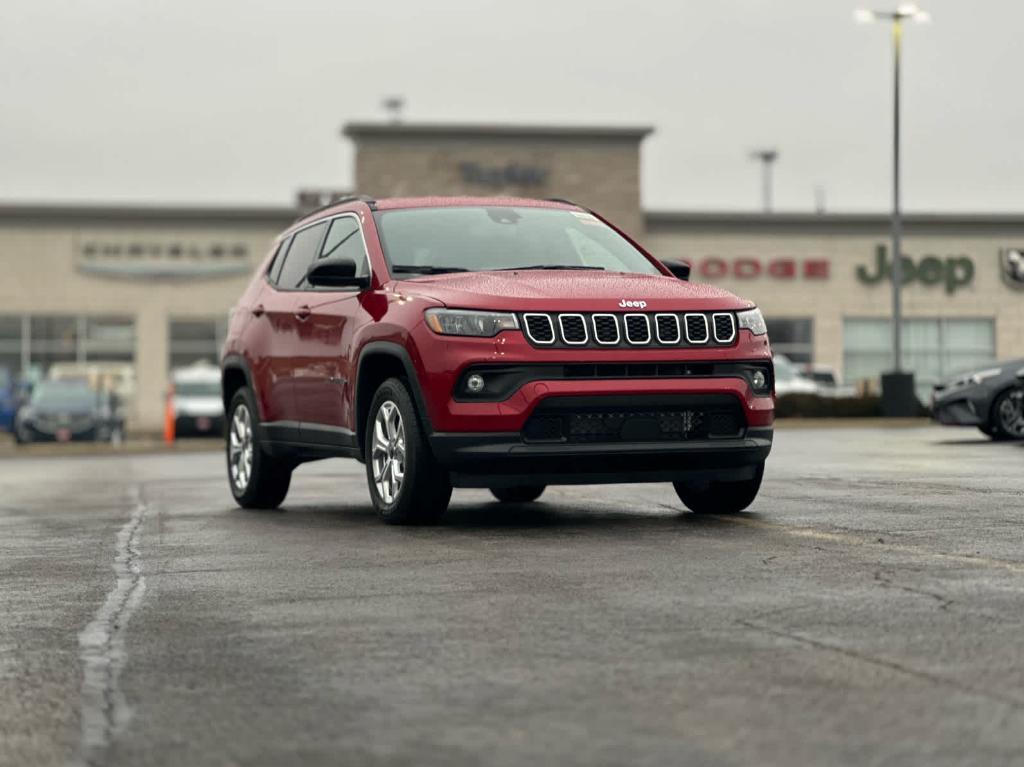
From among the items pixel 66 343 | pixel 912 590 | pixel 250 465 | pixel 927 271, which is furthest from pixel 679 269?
pixel 927 271

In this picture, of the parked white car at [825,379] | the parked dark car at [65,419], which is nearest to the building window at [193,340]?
the parked white car at [825,379]

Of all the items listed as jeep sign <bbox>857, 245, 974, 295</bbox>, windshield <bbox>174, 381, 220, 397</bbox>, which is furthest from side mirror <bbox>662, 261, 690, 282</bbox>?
jeep sign <bbox>857, 245, 974, 295</bbox>

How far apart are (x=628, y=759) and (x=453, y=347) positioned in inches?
221

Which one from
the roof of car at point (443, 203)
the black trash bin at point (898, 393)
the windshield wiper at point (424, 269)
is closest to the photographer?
the windshield wiper at point (424, 269)

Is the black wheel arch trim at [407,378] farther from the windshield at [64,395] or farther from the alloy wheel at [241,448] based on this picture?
the windshield at [64,395]

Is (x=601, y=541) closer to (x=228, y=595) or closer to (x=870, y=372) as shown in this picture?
(x=228, y=595)

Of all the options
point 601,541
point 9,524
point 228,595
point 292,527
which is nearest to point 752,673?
point 228,595

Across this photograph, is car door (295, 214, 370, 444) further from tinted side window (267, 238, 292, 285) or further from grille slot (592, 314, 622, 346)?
grille slot (592, 314, 622, 346)

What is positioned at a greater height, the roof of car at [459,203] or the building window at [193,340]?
the roof of car at [459,203]

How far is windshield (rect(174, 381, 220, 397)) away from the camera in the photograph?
40.9 m

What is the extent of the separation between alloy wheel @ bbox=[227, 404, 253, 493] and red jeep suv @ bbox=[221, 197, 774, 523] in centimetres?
142

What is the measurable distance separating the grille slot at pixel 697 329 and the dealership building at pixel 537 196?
157 feet

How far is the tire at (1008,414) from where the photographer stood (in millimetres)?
20609

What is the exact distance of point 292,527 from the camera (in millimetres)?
11133
